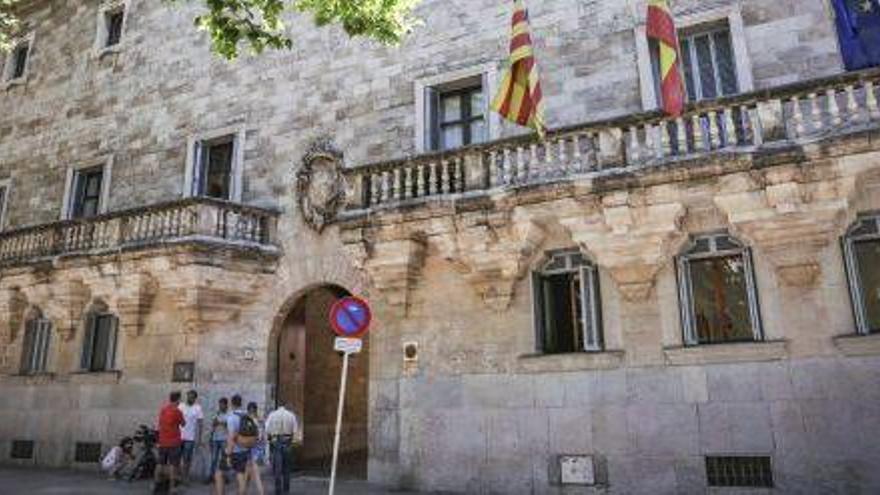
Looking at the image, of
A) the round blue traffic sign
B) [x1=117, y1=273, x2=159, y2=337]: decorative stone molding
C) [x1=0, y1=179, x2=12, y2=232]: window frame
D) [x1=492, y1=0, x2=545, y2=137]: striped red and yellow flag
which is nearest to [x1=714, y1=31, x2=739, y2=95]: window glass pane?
[x1=492, y1=0, x2=545, y2=137]: striped red and yellow flag

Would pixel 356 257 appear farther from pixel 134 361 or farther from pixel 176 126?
pixel 176 126

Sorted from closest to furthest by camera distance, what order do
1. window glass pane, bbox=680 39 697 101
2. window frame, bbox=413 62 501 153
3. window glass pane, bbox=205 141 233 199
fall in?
window glass pane, bbox=680 39 697 101 → window frame, bbox=413 62 501 153 → window glass pane, bbox=205 141 233 199

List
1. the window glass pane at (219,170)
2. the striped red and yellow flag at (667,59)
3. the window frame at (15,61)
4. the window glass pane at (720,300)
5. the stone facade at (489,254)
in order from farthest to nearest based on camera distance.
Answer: the window frame at (15,61) < the window glass pane at (219,170) < the window glass pane at (720,300) < the striped red and yellow flag at (667,59) < the stone facade at (489,254)

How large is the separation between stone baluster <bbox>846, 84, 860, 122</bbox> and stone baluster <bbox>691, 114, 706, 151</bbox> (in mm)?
1806

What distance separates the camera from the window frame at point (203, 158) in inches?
613

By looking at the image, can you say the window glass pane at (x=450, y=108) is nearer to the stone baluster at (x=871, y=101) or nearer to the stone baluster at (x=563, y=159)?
the stone baluster at (x=563, y=159)

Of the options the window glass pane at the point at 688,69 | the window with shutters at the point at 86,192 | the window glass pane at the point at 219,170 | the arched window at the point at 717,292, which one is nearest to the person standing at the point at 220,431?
the window glass pane at the point at 219,170

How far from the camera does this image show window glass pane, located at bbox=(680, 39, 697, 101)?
1170 cm

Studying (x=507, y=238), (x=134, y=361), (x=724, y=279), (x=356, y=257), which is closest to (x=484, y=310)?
(x=507, y=238)

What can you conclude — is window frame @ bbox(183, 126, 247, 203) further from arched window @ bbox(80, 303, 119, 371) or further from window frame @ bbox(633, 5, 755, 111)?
window frame @ bbox(633, 5, 755, 111)

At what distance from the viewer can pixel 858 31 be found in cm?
969

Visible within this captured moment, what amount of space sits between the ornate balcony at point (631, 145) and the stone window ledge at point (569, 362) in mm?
2760

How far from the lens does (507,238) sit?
11070mm

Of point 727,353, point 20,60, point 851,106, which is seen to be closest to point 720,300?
point 727,353
